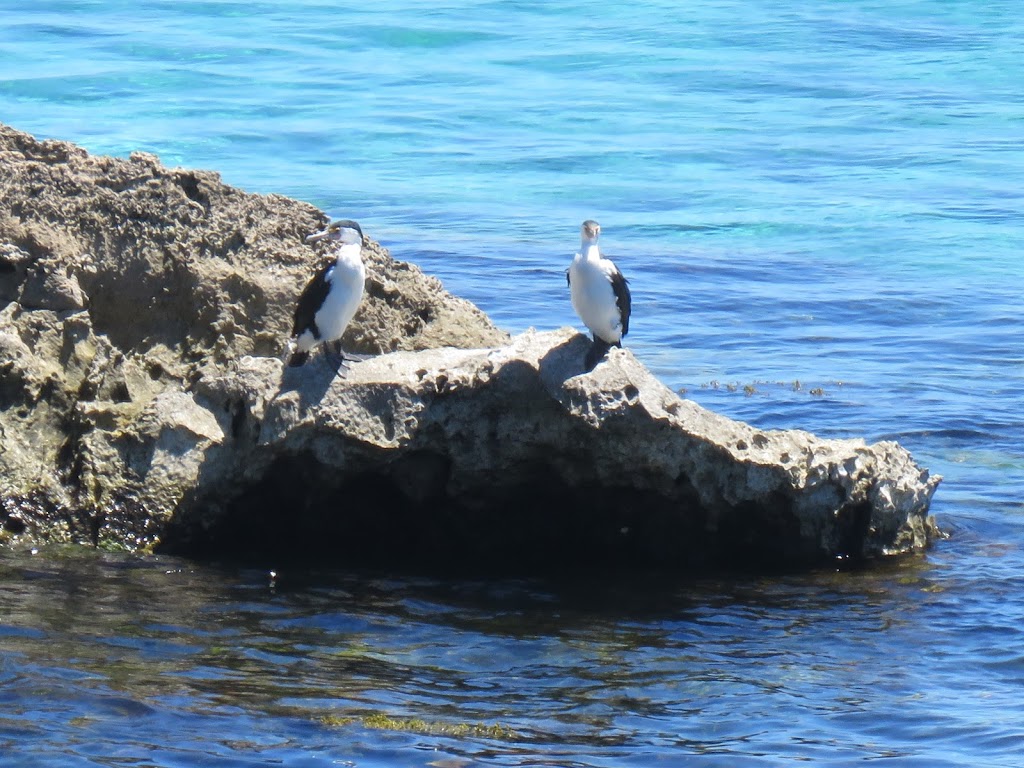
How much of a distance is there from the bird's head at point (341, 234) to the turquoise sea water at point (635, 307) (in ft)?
5.57

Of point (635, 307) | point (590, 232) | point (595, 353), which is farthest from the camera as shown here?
point (635, 307)

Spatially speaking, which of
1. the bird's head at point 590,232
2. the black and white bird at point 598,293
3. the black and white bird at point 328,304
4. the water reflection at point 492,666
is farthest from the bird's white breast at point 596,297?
the water reflection at point 492,666

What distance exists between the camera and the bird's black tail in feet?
22.9

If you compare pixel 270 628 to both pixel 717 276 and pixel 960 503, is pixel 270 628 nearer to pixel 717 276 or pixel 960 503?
pixel 960 503

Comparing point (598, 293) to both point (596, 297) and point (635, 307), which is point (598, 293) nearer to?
point (596, 297)

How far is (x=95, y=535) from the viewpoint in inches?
279

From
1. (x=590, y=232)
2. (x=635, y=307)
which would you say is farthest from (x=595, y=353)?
(x=635, y=307)

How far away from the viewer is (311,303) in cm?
714

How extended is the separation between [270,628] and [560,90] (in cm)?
1987

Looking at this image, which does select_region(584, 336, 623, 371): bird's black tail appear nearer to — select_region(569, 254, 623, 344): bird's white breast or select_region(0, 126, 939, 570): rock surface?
select_region(0, 126, 939, 570): rock surface

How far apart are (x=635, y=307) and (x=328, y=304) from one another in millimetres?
6664

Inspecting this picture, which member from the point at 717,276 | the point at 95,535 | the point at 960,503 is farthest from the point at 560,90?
the point at 95,535

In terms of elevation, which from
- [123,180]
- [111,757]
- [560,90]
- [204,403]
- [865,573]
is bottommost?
[111,757]

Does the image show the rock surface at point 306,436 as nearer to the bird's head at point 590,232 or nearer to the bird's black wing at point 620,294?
the bird's black wing at point 620,294
